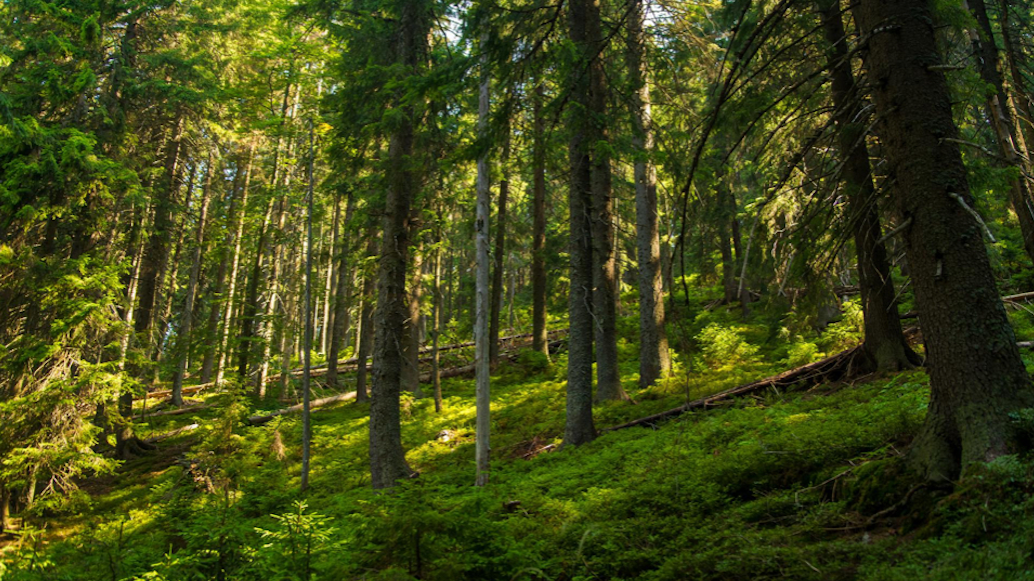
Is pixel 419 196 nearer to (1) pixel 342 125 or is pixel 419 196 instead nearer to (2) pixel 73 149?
(1) pixel 342 125

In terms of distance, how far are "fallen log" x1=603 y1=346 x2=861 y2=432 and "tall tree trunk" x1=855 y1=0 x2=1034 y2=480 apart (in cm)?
457

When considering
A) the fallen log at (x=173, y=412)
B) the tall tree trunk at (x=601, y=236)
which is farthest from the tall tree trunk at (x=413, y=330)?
the fallen log at (x=173, y=412)

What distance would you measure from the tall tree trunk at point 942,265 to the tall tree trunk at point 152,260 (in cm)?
1641

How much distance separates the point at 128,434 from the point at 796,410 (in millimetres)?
17086

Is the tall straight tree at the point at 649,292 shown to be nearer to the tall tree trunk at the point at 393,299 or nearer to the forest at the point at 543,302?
the forest at the point at 543,302

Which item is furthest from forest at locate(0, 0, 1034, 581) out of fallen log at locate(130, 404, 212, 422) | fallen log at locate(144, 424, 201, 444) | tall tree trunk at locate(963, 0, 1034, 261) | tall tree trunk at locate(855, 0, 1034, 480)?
fallen log at locate(130, 404, 212, 422)

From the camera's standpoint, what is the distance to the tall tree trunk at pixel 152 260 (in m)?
14.8

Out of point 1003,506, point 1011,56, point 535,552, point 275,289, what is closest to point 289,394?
point 275,289

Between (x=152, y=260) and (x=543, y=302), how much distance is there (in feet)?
40.8

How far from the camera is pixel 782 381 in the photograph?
914cm

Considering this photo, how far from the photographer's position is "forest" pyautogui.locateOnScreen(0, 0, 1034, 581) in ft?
11.9

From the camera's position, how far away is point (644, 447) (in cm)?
775

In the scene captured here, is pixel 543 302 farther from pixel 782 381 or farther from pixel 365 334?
pixel 782 381

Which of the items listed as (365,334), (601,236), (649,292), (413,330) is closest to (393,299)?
(601,236)
